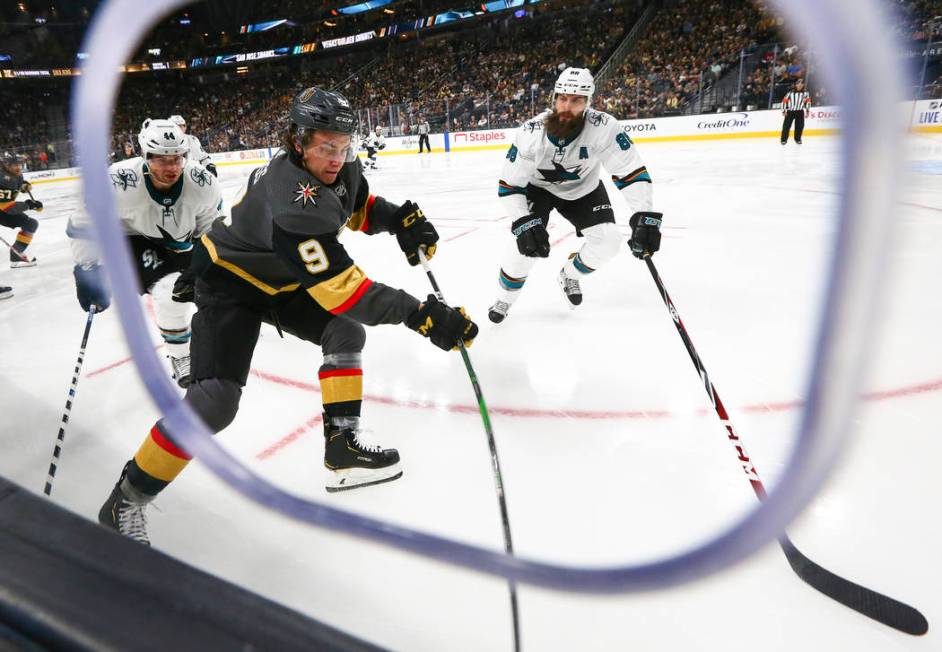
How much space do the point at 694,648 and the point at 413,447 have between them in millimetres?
1168

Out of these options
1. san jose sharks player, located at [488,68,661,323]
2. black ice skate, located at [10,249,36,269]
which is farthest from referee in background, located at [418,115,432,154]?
san jose sharks player, located at [488,68,661,323]

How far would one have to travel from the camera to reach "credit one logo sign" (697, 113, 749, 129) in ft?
43.3

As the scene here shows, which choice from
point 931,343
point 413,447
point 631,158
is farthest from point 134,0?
point 931,343

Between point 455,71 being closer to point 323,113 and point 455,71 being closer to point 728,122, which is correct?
point 728,122

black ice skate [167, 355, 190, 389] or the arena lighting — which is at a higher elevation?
the arena lighting

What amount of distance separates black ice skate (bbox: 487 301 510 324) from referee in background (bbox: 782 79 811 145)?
34.1ft

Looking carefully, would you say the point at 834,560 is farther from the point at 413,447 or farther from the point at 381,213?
the point at 381,213

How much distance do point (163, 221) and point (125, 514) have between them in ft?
4.80

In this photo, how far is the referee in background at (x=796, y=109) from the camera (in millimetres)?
10990

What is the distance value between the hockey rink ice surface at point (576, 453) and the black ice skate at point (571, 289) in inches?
3.9

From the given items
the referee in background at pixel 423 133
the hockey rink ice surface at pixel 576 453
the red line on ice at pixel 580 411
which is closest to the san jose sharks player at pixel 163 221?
the hockey rink ice surface at pixel 576 453

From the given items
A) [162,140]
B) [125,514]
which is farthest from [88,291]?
[125,514]

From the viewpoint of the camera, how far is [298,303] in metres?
2.06

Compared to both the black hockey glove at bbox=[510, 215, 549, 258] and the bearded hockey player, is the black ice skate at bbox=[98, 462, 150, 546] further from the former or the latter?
the black hockey glove at bbox=[510, 215, 549, 258]
